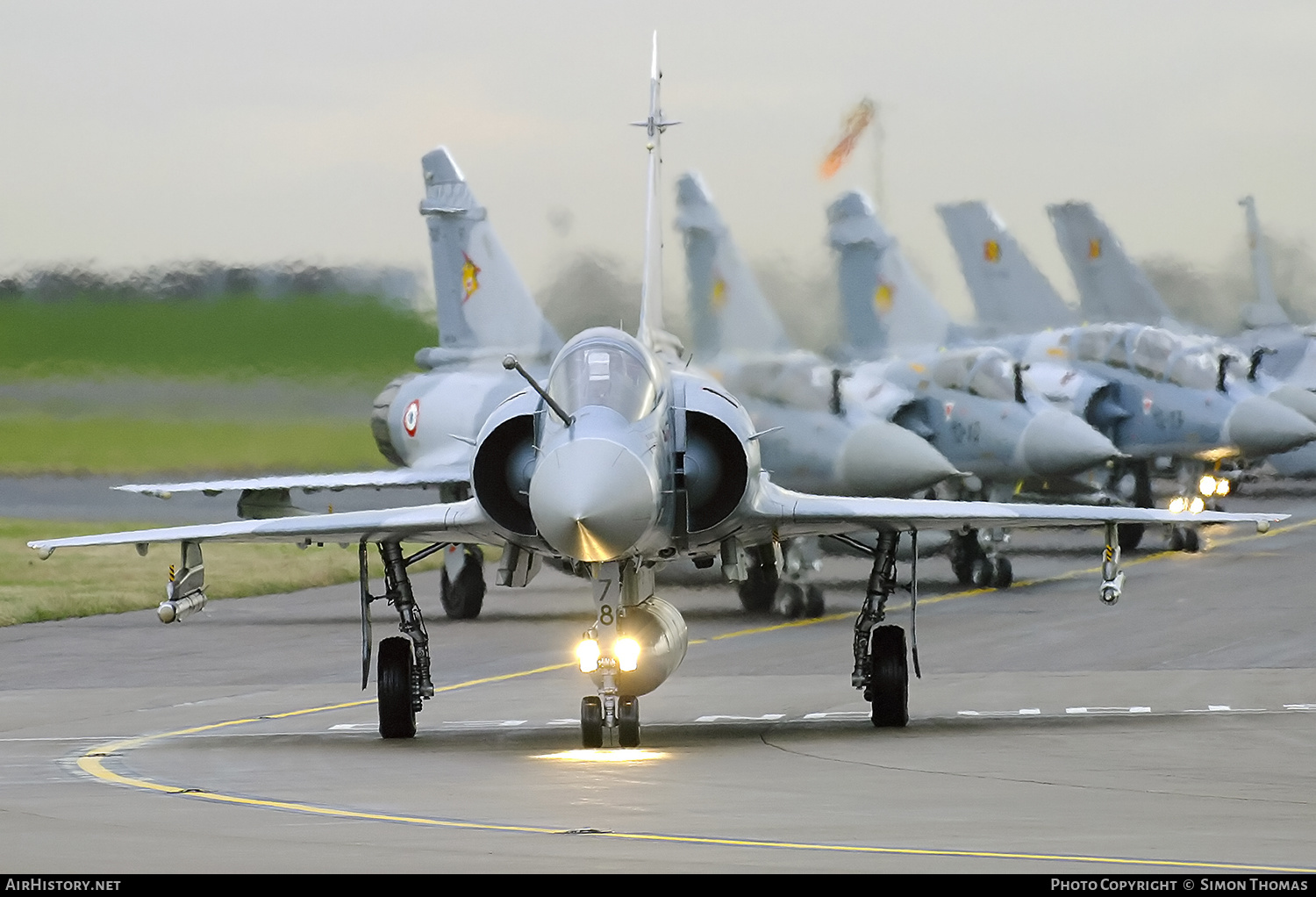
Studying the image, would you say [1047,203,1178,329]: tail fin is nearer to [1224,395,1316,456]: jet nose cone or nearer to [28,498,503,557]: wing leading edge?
[1224,395,1316,456]: jet nose cone

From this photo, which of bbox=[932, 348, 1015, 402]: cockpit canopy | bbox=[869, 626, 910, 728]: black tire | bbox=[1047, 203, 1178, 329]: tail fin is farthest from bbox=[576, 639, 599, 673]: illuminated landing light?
bbox=[1047, 203, 1178, 329]: tail fin

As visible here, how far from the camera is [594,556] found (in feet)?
42.6

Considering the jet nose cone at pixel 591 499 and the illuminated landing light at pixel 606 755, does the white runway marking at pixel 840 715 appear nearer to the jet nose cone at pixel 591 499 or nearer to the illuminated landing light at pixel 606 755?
the illuminated landing light at pixel 606 755

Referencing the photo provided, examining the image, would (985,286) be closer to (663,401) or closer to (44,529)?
(44,529)

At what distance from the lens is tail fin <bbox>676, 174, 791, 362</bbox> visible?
2541 cm

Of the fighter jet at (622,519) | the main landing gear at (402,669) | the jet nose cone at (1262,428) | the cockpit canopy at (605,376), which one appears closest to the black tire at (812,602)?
the fighter jet at (622,519)

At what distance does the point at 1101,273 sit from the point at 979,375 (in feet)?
43.2

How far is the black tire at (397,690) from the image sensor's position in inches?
597

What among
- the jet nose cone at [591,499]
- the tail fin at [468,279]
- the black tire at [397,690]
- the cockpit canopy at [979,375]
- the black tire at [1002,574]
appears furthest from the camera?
the cockpit canopy at [979,375]

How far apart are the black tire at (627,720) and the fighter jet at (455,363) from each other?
1202 cm

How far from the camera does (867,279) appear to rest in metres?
33.6

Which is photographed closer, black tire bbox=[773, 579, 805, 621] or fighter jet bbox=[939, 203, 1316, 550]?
black tire bbox=[773, 579, 805, 621]

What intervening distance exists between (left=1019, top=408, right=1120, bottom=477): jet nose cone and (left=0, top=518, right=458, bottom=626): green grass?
433 inches

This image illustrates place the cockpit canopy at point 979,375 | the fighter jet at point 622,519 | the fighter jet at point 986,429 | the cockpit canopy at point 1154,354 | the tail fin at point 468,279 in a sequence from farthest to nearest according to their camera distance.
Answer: the cockpit canopy at point 1154,354 → the cockpit canopy at point 979,375 → the fighter jet at point 986,429 → the tail fin at point 468,279 → the fighter jet at point 622,519
